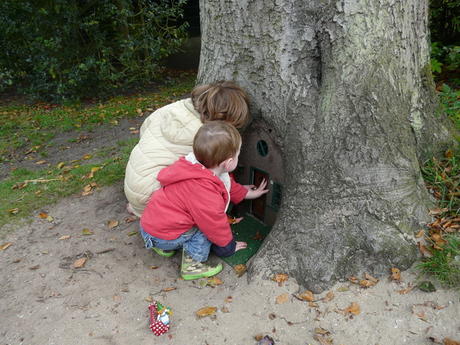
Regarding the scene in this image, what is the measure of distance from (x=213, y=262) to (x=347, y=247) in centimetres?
109

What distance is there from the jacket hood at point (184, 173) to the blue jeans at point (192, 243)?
0.46 m

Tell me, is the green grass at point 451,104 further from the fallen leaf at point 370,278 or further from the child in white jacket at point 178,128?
the child in white jacket at point 178,128

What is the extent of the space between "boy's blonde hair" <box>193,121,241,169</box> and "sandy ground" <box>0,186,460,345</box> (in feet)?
3.11

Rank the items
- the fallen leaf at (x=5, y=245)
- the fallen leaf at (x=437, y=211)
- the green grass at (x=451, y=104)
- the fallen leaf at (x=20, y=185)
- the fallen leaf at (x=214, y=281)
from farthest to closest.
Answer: the fallen leaf at (x=20, y=185), the green grass at (x=451, y=104), the fallen leaf at (x=5, y=245), the fallen leaf at (x=214, y=281), the fallen leaf at (x=437, y=211)

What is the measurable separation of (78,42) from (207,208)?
25.5 feet

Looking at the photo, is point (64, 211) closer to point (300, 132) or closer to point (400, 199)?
point (300, 132)

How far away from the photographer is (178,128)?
3.21m

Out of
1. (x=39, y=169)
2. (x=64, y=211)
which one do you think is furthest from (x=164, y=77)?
(x=64, y=211)

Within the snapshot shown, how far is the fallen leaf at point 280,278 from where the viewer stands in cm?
291

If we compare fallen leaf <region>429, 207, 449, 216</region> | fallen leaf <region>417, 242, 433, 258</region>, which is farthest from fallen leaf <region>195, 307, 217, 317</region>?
fallen leaf <region>429, 207, 449, 216</region>

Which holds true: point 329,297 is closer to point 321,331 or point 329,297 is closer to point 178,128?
point 321,331

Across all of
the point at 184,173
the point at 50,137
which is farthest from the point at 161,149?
the point at 50,137

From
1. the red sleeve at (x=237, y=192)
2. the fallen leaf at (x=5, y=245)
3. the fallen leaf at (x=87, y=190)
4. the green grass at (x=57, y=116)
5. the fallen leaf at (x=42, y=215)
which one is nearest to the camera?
the red sleeve at (x=237, y=192)

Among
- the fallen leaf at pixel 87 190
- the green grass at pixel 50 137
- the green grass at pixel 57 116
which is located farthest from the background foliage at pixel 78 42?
the fallen leaf at pixel 87 190
